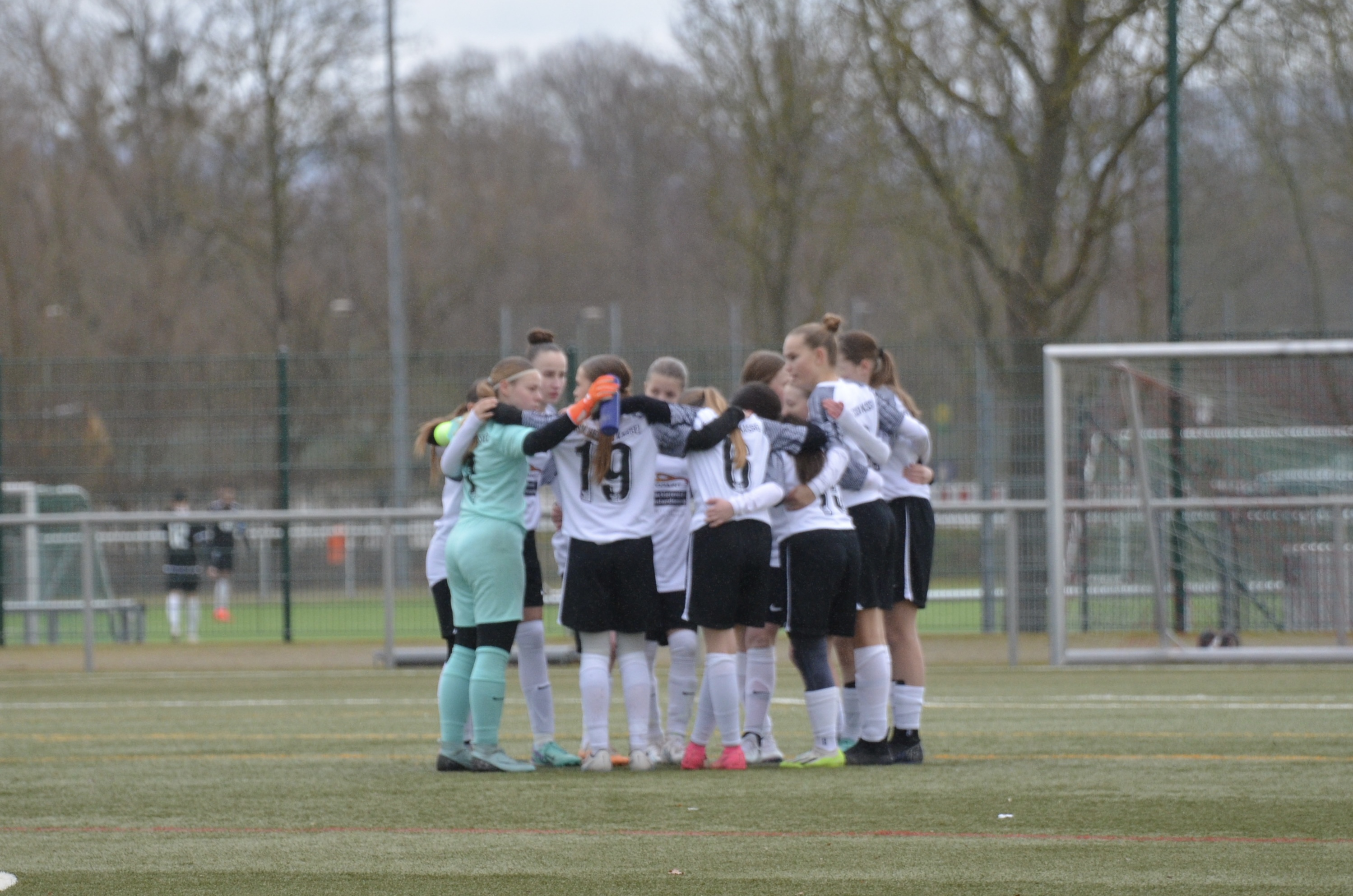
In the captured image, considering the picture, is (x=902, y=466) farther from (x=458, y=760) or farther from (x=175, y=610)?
(x=175, y=610)

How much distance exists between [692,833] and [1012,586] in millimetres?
8097

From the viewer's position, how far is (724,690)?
6684mm

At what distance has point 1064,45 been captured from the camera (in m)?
16.2

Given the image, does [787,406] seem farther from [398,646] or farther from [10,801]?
[398,646]

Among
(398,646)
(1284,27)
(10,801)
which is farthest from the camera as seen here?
(1284,27)

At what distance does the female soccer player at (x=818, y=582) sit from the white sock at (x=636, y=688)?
2.00ft

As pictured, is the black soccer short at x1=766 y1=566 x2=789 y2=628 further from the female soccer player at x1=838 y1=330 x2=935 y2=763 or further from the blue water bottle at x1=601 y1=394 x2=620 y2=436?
the blue water bottle at x1=601 y1=394 x2=620 y2=436

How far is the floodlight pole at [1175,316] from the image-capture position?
1269cm

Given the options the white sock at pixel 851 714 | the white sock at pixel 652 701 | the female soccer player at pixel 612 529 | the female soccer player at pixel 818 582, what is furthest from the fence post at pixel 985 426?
the female soccer player at pixel 612 529

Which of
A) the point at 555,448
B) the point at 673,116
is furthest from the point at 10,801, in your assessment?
the point at 673,116

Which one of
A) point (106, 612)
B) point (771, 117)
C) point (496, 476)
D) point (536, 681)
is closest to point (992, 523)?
point (536, 681)

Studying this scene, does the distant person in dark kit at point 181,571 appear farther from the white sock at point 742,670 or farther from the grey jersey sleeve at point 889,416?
the grey jersey sleeve at point 889,416

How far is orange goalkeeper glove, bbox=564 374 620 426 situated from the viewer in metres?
6.29

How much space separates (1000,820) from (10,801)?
359cm
